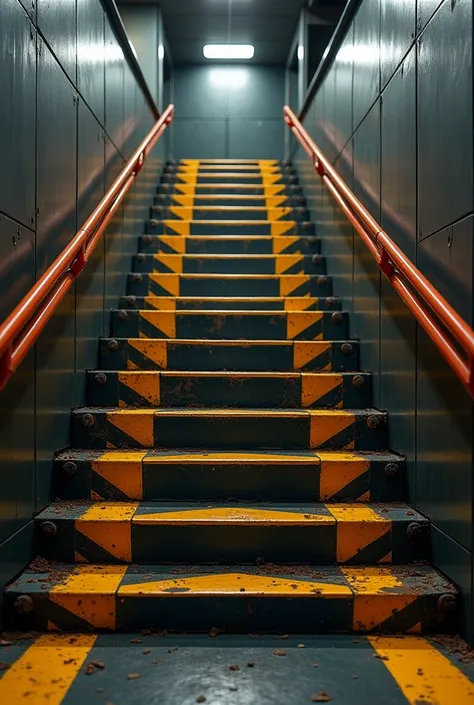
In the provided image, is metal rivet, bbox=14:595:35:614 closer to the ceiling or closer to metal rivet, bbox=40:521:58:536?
metal rivet, bbox=40:521:58:536

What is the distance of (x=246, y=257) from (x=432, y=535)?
2312 millimetres

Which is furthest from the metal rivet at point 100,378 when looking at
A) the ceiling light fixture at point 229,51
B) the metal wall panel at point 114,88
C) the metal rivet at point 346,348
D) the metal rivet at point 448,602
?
the ceiling light fixture at point 229,51

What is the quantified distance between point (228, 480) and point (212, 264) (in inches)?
74.7

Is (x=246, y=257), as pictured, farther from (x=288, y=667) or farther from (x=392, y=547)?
(x=288, y=667)

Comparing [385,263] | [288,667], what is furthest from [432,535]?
[385,263]

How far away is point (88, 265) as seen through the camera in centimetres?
303

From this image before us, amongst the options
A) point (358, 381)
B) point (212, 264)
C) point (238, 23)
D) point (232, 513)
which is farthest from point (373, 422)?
point (238, 23)

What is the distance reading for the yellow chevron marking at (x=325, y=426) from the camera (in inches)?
105

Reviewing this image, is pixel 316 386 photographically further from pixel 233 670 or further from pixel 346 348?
pixel 233 670

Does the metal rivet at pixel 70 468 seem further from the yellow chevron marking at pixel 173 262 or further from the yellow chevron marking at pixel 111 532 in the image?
the yellow chevron marking at pixel 173 262

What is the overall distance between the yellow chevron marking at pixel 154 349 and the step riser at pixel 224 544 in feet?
3.60

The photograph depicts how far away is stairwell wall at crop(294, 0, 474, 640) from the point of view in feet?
6.17

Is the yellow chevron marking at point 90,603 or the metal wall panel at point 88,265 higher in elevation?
the metal wall panel at point 88,265

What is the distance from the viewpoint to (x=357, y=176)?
3.36 meters
